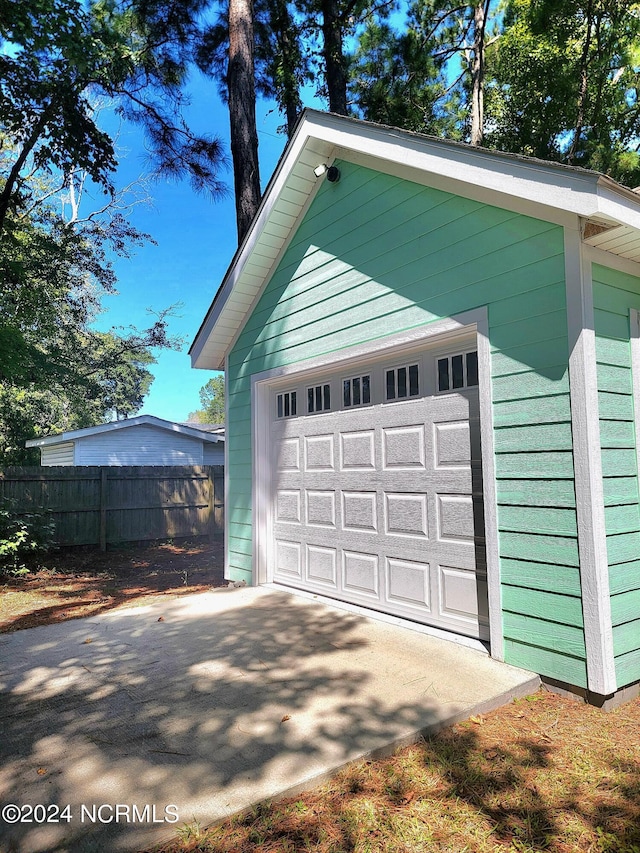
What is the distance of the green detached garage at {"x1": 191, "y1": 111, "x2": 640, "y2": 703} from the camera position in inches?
127

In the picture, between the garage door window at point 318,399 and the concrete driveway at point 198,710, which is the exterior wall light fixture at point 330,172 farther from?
the concrete driveway at point 198,710

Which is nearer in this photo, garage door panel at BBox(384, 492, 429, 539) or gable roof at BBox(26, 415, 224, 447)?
garage door panel at BBox(384, 492, 429, 539)

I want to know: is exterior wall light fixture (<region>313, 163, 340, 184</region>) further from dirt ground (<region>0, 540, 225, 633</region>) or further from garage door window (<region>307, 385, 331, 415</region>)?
dirt ground (<region>0, 540, 225, 633</region>)

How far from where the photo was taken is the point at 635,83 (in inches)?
490

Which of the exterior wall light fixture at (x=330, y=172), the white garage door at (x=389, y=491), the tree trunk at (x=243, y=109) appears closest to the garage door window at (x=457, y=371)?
the white garage door at (x=389, y=491)

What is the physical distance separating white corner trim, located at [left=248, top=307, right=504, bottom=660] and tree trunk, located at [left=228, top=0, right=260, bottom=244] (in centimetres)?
348

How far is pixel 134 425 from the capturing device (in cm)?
1812

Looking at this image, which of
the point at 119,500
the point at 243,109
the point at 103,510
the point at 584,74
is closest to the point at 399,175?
the point at 243,109

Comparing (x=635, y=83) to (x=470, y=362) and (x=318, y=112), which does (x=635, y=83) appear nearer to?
(x=318, y=112)

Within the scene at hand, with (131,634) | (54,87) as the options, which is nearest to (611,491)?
(131,634)

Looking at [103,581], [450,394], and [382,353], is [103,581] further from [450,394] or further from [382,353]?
[450,394]

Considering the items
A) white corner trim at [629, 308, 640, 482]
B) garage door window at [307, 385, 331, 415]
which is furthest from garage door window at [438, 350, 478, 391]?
garage door window at [307, 385, 331, 415]

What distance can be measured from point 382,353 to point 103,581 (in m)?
6.64

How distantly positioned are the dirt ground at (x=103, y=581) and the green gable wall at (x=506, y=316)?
173 inches
